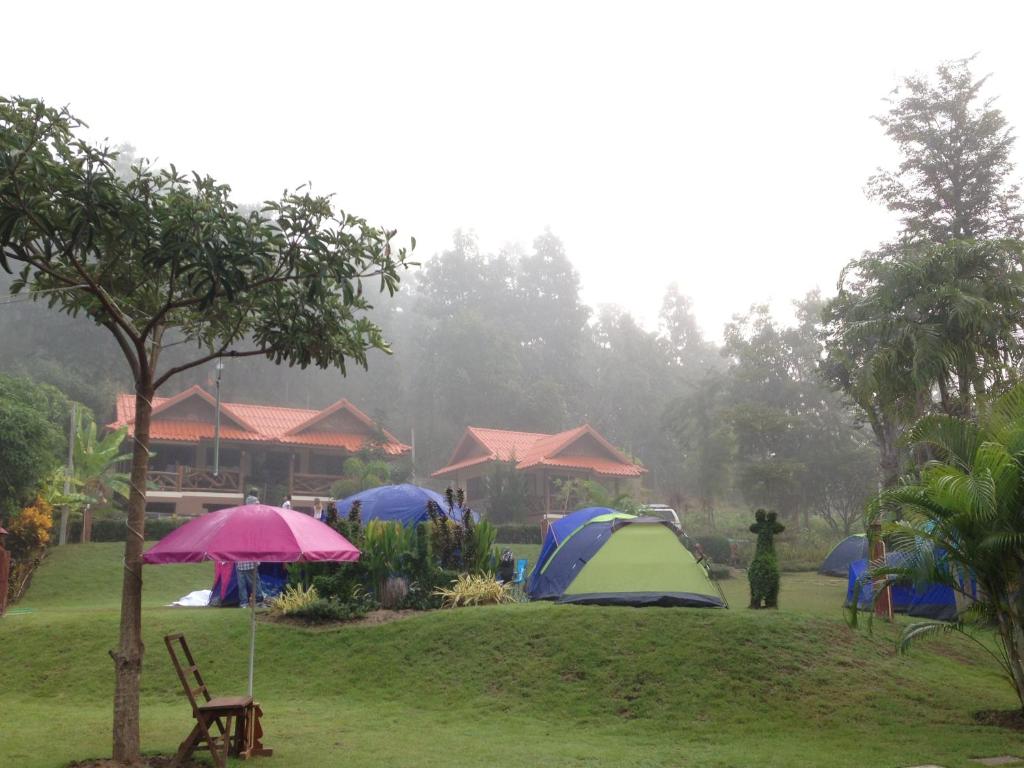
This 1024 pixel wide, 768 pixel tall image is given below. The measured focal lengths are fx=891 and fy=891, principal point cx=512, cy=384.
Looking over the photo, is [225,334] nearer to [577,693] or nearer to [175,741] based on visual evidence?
[175,741]

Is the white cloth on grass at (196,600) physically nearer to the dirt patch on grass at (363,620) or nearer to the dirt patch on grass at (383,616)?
the dirt patch on grass at (363,620)

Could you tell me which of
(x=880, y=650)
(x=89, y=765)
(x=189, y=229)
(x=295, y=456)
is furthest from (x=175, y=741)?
(x=295, y=456)

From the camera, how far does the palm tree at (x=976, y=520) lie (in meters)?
9.05

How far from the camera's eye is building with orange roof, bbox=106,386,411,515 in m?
32.6

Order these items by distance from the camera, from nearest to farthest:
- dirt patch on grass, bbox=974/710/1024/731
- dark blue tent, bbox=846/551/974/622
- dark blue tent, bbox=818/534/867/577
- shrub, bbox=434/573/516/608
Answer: dirt patch on grass, bbox=974/710/1024/731
shrub, bbox=434/573/516/608
dark blue tent, bbox=846/551/974/622
dark blue tent, bbox=818/534/867/577

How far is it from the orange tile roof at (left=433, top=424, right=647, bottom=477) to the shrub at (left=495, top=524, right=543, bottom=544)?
Answer: 5.65 metres

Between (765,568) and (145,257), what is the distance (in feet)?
33.9

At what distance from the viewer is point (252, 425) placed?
35.1m

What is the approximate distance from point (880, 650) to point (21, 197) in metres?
11.4

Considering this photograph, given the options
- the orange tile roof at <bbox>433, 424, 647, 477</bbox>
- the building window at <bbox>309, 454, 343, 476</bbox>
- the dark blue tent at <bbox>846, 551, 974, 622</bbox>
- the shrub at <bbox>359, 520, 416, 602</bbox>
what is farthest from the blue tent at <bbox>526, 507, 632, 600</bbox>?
the building window at <bbox>309, 454, 343, 476</bbox>

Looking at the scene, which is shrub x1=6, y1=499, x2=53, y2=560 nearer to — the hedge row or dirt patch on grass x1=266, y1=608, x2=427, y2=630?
the hedge row

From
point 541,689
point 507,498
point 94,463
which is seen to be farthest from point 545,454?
point 541,689

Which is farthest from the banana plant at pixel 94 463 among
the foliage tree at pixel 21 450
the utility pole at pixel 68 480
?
the foliage tree at pixel 21 450

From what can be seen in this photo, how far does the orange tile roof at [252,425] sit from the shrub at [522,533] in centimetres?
817
